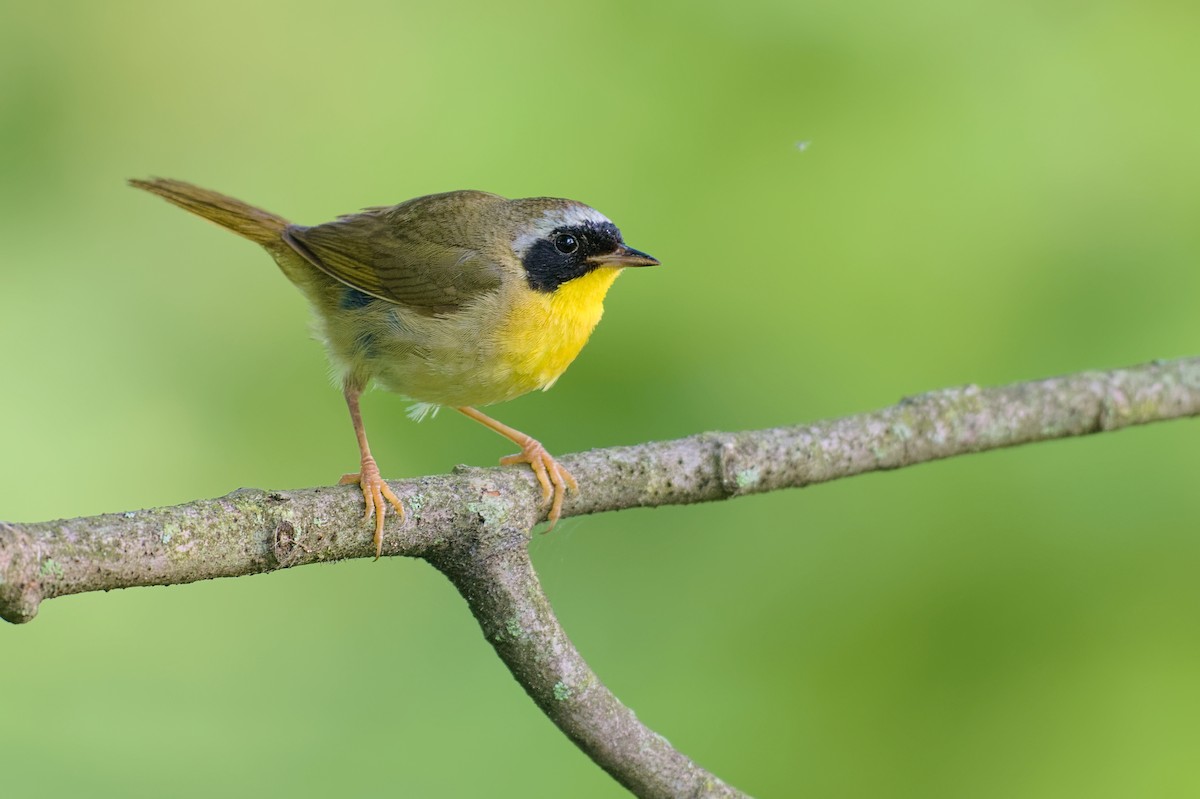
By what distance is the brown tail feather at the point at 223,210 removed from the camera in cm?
400

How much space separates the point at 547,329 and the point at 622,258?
1.07 ft

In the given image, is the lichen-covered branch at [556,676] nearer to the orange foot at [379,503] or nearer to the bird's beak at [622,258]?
the orange foot at [379,503]

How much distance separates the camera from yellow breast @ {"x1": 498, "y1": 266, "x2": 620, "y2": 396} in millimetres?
3627

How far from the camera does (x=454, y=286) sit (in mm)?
3770

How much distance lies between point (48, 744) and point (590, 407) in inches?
88.5

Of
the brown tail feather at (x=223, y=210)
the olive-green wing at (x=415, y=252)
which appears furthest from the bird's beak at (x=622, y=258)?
the brown tail feather at (x=223, y=210)

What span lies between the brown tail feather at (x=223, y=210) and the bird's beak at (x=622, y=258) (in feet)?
4.05

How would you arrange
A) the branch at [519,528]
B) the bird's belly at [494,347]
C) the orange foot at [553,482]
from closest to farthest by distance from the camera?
the branch at [519,528], the orange foot at [553,482], the bird's belly at [494,347]

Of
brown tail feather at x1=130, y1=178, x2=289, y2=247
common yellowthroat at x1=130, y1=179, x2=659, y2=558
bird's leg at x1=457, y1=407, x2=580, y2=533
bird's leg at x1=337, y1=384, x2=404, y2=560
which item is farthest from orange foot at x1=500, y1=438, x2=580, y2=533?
brown tail feather at x1=130, y1=178, x2=289, y2=247

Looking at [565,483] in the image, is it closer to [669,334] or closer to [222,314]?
[669,334]

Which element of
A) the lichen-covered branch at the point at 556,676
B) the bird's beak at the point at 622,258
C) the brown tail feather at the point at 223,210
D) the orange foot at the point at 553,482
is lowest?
the lichen-covered branch at the point at 556,676

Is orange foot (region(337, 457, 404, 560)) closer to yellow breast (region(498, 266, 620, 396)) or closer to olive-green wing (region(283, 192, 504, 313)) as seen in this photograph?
yellow breast (region(498, 266, 620, 396))

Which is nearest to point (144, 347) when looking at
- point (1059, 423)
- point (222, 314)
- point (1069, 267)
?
point (222, 314)

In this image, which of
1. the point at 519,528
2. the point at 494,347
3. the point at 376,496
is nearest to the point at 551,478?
the point at 519,528
